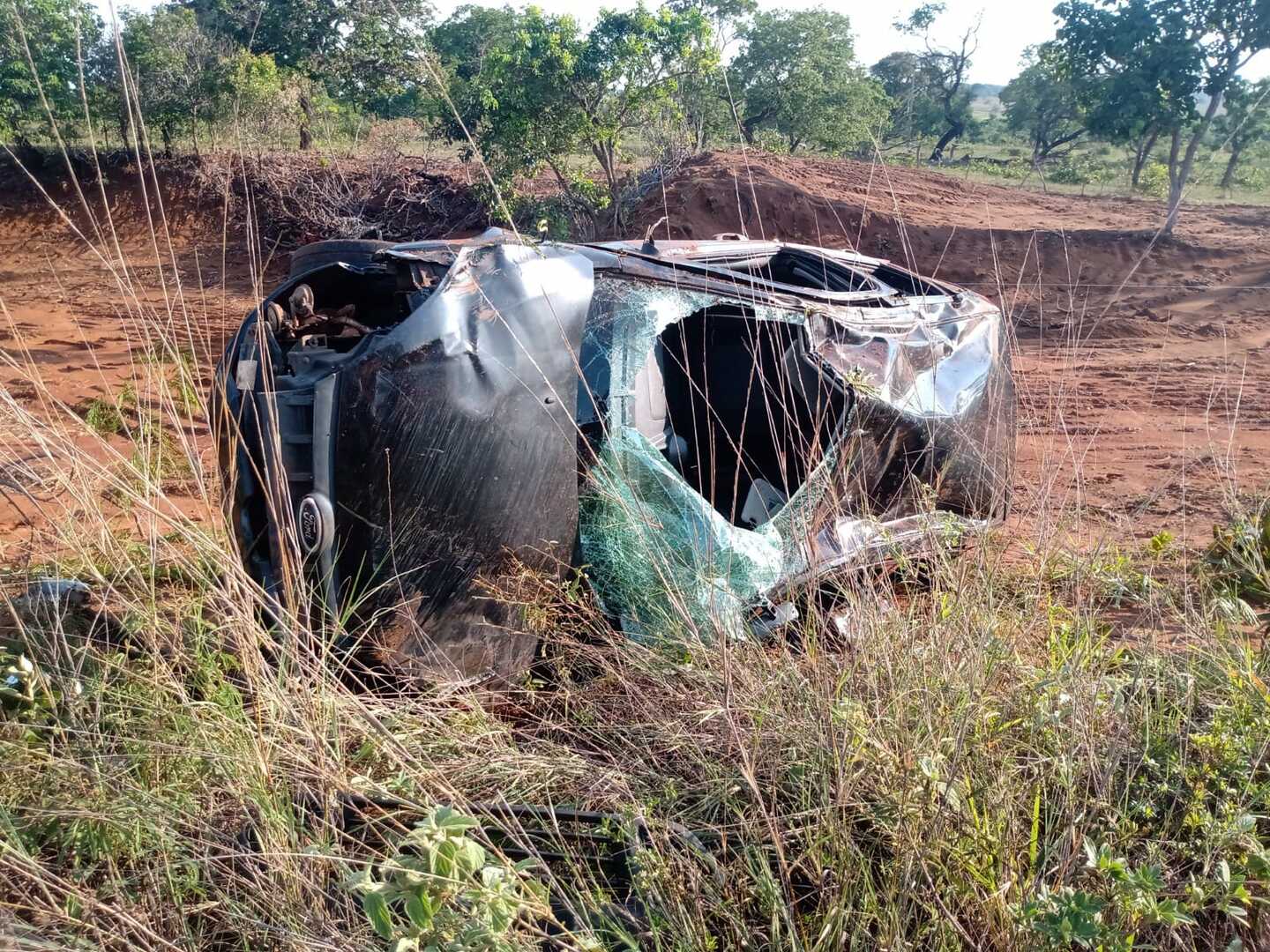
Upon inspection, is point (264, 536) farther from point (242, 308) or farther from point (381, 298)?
point (242, 308)

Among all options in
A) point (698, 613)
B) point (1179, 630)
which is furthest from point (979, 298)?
point (698, 613)

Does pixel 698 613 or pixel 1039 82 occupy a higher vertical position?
pixel 1039 82

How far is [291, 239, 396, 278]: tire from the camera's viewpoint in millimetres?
3070

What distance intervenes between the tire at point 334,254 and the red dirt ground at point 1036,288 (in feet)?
7.41

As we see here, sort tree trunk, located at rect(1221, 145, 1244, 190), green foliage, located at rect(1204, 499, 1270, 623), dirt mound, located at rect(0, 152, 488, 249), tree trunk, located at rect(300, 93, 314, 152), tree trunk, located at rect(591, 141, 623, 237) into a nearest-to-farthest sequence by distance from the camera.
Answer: green foliage, located at rect(1204, 499, 1270, 623)
tree trunk, located at rect(591, 141, 623, 237)
dirt mound, located at rect(0, 152, 488, 249)
tree trunk, located at rect(300, 93, 314, 152)
tree trunk, located at rect(1221, 145, 1244, 190)

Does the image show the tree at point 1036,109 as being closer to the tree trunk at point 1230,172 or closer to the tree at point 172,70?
the tree trunk at point 1230,172

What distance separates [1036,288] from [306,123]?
441 inches

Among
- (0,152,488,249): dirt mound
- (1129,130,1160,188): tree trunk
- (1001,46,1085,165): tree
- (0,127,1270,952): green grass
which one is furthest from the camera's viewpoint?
(1001,46,1085,165): tree

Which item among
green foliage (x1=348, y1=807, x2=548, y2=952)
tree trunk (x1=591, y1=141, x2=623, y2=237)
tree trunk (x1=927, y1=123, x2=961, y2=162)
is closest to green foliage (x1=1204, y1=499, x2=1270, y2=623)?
green foliage (x1=348, y1=807, x2=548, y2=952)

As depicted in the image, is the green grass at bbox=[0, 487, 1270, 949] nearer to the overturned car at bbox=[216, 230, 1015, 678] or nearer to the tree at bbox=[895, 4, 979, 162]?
the overturned car at bbox=[216, 230, 1015, 678]

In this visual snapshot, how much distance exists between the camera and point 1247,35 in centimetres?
1309

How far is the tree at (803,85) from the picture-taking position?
61.9 feet

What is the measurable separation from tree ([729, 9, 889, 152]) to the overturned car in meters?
16.0

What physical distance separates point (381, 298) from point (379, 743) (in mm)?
1730
